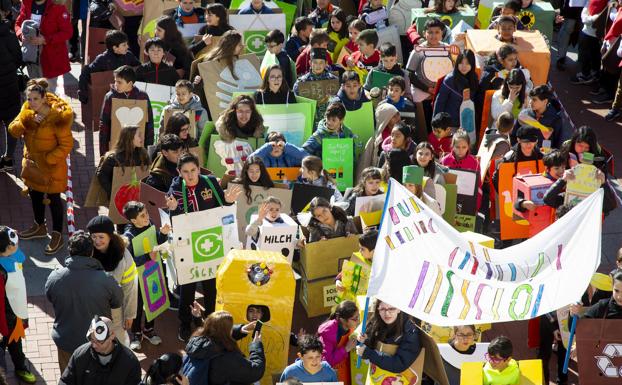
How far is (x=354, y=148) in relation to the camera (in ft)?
48.3

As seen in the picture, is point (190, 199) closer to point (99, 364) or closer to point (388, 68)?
point (99, 364)

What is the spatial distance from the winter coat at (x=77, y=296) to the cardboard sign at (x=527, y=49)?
674cm

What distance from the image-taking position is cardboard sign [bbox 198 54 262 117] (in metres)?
15.8

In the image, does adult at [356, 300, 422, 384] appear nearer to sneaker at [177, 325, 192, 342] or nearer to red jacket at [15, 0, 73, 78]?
sneaker at [177, 325, 192, 342]

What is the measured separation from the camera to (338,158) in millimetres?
14461

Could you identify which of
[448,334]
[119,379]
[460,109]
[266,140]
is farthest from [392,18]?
[119,379]

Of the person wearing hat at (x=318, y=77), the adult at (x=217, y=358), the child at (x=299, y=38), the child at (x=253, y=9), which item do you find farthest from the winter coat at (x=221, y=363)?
the child at (x=253, y=9)

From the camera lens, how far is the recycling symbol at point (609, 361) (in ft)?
36.7

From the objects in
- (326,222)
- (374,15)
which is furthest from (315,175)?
(374,15)

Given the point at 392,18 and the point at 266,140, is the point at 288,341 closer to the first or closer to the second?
the point at 266,140

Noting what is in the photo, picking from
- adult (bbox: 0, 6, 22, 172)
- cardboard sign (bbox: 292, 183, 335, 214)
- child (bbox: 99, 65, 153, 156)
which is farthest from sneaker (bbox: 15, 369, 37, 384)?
adult (bbox: 0, 6, 22, 172)

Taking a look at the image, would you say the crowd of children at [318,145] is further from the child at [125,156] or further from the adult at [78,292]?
the adult at [78,292]

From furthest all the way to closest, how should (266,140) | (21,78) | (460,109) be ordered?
(21,78), (460,109), (266,140)

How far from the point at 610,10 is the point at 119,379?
11.0 metres
